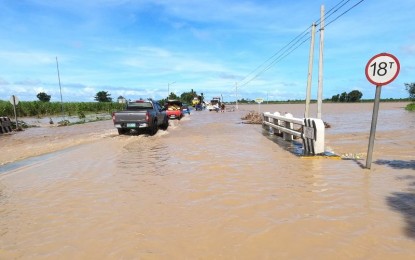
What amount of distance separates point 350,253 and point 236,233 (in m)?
1.38

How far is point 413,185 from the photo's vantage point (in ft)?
21.3

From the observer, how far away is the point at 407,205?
5309mm

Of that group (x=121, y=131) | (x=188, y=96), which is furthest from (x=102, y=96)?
(x=121, y=131)

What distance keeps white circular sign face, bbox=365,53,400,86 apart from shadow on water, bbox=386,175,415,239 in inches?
98.8

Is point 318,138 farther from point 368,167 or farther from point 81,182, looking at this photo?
point 81,182

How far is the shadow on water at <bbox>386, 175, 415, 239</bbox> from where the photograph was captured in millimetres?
4422

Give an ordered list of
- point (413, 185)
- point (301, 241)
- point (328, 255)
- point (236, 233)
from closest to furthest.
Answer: point (328, 255) < point (301, 241) < point (236, 233) < point (413, 185)

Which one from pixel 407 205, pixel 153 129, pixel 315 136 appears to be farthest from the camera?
pixel 153 129

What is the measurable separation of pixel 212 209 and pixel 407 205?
3082 mm

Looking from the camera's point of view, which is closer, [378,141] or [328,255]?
[328,255]

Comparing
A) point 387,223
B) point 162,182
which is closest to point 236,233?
point 387,223

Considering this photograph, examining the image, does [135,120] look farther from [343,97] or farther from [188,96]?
[343,97]

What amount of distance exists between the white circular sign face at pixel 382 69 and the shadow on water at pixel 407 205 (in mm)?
2510

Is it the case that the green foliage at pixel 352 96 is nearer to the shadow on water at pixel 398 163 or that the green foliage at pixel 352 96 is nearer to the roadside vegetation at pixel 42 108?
the roadside vegetation at pixel 42 108
